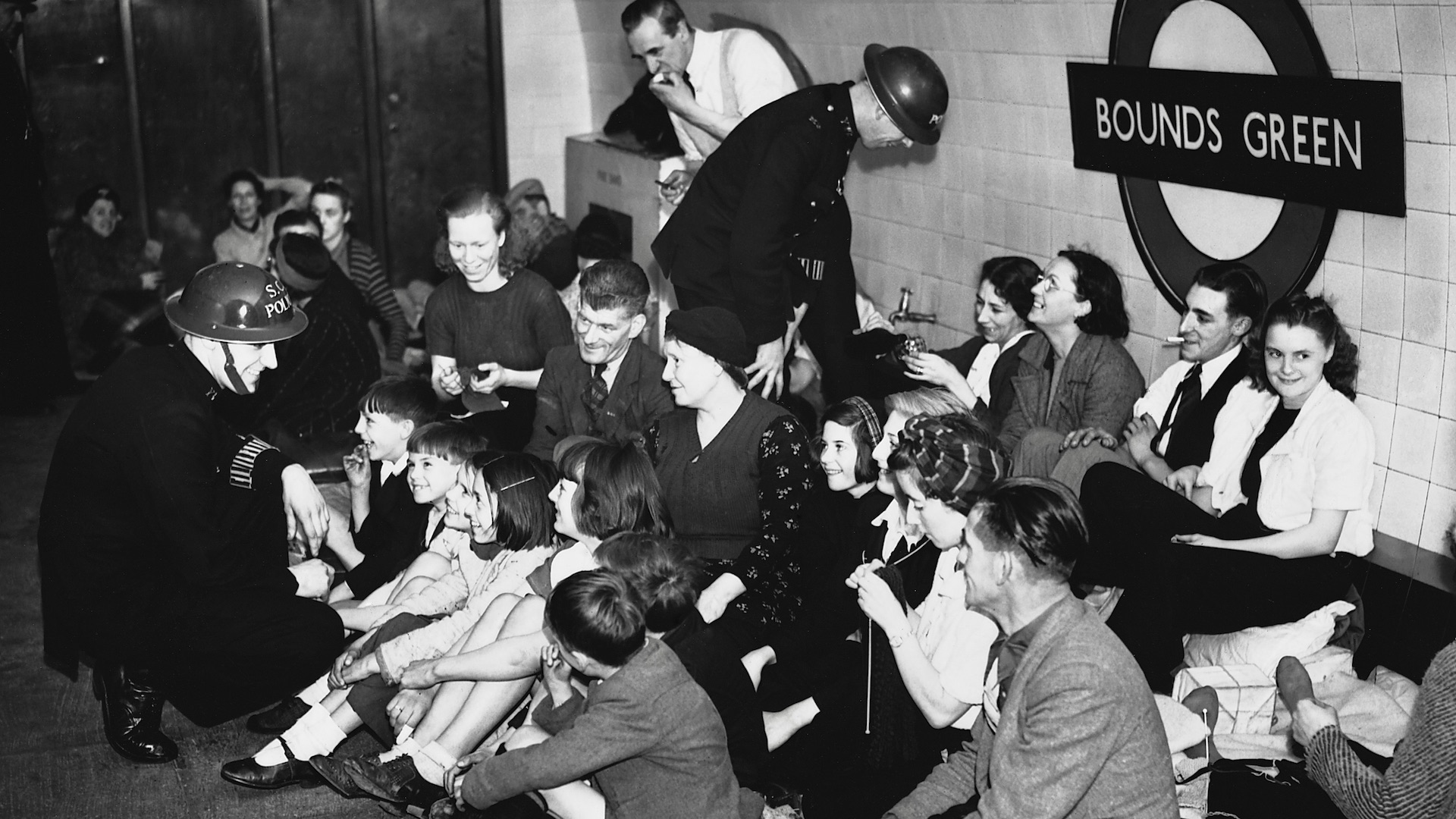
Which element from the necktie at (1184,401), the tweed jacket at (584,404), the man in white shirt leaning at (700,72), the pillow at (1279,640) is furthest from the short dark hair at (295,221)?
the pillow at (1279,640)

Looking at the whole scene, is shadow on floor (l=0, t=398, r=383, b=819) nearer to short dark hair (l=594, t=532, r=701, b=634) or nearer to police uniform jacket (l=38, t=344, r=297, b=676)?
police uniform jacket (l=38, t=344, r=297, b=676)

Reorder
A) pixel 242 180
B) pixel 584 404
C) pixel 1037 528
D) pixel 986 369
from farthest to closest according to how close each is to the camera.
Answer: pixel 242 180
pixel 986 369
pixel 584 404
pixel 1037 528

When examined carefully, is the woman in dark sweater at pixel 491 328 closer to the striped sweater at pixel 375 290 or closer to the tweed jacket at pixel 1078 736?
the striped sweater at pixel 375 290

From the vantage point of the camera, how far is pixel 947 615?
3.36 meters

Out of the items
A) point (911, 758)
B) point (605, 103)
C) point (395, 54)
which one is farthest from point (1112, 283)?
point (395, 54)

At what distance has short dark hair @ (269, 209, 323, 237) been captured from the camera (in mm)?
6973

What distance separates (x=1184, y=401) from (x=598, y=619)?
2.26 m

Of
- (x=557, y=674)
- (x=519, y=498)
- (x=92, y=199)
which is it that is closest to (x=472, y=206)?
(x=519, y=498)

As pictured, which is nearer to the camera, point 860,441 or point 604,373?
point 860,441

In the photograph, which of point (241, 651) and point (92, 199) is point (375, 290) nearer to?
point (92, 199)

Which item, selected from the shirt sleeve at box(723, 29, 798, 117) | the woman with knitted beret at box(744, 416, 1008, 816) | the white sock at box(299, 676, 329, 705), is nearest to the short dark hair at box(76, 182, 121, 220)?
the shirt sleeve at box(723, 29, 798, 117)

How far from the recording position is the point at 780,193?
→ 15.4ft

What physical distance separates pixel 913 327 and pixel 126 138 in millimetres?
5241

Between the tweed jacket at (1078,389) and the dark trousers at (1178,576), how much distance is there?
0.54 m
